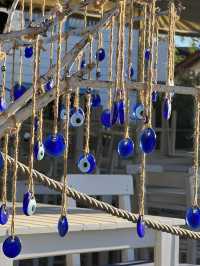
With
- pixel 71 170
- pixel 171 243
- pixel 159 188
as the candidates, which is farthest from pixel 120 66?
pixel 71 170

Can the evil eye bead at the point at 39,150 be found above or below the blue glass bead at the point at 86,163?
above

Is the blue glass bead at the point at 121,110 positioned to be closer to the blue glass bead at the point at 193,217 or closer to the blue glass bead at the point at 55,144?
the blue glass bead at the point at 55,144

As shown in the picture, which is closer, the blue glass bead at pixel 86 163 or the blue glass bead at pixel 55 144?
the blue glass bead at pixel 55 144

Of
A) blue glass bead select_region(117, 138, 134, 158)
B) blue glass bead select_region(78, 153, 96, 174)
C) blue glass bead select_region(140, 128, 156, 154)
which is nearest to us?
blue glass bead select_region(140, 128, 156, 154)

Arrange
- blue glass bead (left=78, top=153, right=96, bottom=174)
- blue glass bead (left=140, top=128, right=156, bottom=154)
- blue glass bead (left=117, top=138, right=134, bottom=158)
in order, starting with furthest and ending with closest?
blue glass bead (left=78, top=153, right=96, bottom=174)
blue glass bead (left=117, top=138, right=134, bottom=158)
blue glass bead (left=140, top=128, right=156, bottom=154)

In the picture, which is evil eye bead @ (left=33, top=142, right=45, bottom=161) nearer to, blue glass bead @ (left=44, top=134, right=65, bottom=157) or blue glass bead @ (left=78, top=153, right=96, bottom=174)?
blue glass bead @ (left=44, top=134, right=65, bottom=157)

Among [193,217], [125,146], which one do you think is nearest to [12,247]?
[125,146]

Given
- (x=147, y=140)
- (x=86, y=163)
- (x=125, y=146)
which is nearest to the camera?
(x=147, y=140)

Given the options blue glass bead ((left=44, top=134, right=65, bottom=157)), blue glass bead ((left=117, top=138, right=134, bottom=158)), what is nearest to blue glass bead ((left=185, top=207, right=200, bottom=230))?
blue glass bead ((left=117, top=138, right=134, bottom=158))

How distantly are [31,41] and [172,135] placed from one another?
19.8ft

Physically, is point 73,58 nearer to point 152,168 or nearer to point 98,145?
point 152,168

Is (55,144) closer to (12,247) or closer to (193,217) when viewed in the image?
(12,247)

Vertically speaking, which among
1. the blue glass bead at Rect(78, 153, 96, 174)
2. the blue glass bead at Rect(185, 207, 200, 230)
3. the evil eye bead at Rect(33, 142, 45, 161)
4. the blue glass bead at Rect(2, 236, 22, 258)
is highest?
the evil eye bead at Rect(33, 142, 45, 161)

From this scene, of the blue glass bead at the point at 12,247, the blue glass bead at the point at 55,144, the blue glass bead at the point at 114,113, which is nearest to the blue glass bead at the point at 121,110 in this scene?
the blue glass bead at the point at 114,113
